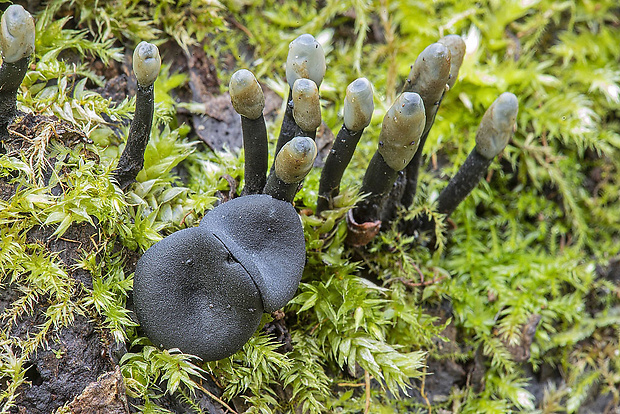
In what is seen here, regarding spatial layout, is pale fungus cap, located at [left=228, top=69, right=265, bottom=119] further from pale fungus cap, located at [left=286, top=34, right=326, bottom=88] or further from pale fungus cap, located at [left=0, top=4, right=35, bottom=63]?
pale fungus cap, located at [left=0, top=4, right=35, bottom=63]

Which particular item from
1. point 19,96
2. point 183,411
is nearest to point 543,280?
point 183,411

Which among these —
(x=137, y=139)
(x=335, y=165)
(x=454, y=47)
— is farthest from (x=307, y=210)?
(x=454, y=47)

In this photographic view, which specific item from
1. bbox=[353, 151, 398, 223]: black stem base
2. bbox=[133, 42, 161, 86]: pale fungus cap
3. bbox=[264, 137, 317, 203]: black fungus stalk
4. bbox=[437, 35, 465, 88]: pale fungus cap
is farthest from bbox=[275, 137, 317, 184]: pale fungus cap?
bbox=[437, 35, 465, 88]: pale fungus cap

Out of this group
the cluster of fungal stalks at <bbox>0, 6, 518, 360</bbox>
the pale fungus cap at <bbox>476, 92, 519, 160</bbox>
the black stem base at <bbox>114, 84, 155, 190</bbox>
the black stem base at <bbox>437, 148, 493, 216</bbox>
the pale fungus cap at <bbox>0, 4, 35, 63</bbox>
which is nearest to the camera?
the pale fungus cap at <bbox>0, 4, 35, 63</bbox>

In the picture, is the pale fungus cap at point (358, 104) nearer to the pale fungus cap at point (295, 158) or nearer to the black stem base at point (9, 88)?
the pale fungus cap at point (295, 158)

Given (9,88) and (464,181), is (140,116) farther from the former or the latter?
(464,181)

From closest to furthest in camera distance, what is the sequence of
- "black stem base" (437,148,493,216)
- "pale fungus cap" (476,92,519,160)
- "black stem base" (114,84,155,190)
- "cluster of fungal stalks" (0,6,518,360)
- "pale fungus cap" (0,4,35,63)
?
"pale fungus cap" (0,4,35,63) < "cluster of fungal stalks" (0,6,518,360) < "black stem base" (114,84,155,190) < "pale fungus cap" (476,92,519,160) < "black stem base" (437,148,493,216)

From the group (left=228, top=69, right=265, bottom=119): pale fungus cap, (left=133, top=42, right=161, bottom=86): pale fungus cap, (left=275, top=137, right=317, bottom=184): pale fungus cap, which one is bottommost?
(left=275, top=137, right=317, bottom=184): pale fungus cap
